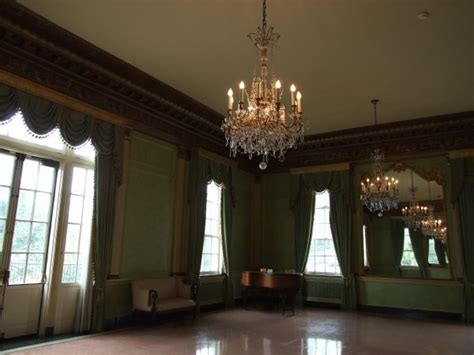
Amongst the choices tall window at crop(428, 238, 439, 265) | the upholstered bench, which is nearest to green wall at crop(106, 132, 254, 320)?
the upholstered bench

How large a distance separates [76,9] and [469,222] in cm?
697

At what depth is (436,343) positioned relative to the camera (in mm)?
5125

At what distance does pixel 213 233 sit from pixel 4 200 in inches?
163

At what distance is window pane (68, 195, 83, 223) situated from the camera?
5.43 meters

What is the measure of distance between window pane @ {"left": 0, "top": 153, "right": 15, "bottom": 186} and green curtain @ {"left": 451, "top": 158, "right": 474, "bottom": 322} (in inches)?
284

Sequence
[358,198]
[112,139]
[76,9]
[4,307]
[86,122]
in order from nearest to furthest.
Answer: [76,9]
[4,307]
[86,122]
[112,139]
[358,198]

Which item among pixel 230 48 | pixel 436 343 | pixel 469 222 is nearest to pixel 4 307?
pixel 230 48

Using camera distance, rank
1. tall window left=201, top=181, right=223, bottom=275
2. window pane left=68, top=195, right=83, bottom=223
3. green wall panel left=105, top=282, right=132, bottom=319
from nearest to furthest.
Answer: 1. window pane left=68, top=195, right=83, bottom=223
2. green wall panel left=105, top=282, right=132, bottom=319
3. tall window left=201, top=181, right=223, bottom=275

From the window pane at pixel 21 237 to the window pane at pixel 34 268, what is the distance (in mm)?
160

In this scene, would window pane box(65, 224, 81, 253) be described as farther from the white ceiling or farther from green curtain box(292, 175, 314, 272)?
Answer: green curtain box(292, 175, 314, 272)

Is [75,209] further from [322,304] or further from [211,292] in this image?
[322,304]

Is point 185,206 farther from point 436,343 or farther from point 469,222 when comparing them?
point 469,222

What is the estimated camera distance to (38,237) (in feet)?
16.7

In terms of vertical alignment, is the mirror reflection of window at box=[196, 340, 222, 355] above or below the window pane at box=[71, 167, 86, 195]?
below
